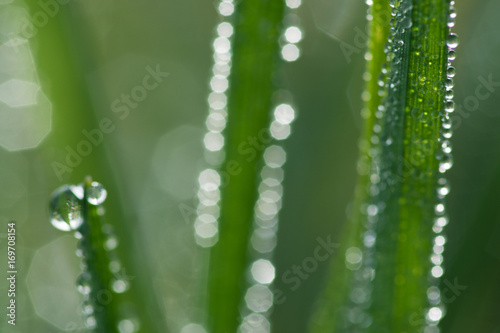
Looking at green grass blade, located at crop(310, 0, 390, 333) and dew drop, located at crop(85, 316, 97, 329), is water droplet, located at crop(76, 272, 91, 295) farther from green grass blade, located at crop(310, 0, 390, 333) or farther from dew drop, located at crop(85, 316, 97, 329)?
green grass blade, located at crop(310, 0, 390, 333)

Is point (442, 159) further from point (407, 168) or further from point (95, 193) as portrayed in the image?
point (95, 193)

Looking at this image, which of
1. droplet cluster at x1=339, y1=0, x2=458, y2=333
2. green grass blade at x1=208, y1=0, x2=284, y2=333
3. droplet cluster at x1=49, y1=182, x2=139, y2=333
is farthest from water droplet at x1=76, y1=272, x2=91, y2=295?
droplet cluster at x1=339, y1=0, x2=458, y2=333

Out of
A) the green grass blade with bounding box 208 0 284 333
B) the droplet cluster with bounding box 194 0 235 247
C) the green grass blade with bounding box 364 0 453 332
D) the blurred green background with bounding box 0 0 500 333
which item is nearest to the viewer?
the green grass blade with bounding box 364 0 453 332

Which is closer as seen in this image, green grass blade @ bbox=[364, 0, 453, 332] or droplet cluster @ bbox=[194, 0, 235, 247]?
green grass blade @ bbox=[364, 0, 453, 332]

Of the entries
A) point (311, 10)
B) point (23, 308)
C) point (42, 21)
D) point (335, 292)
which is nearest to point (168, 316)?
point (23, 308)

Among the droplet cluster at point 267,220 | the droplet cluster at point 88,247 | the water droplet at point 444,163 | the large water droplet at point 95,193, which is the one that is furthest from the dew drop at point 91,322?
the water droplet at point 444,163

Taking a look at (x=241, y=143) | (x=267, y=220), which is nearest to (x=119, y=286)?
(x=241, y=143)
